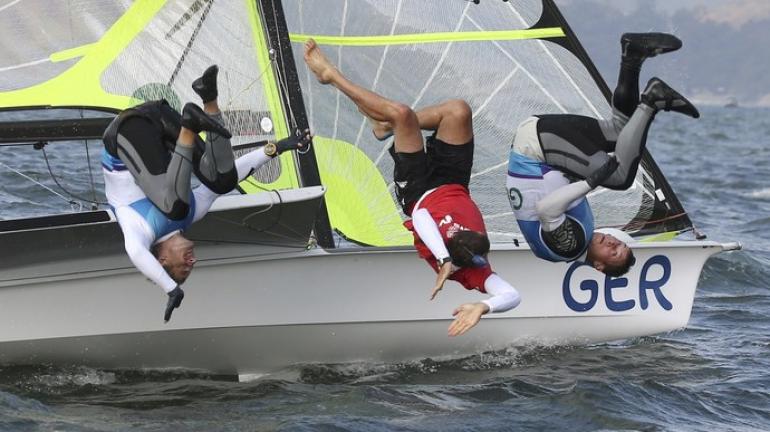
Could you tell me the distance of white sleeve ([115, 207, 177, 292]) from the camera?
16.9 feet

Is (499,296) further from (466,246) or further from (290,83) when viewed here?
(290,83)

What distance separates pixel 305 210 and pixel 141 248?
84cm

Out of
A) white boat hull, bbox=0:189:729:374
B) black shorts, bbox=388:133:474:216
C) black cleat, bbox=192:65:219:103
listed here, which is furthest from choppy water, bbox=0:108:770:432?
black cleat, bbox=192:65:219:103

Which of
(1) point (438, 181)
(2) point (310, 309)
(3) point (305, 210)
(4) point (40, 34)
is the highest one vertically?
(4) point (40, 34)

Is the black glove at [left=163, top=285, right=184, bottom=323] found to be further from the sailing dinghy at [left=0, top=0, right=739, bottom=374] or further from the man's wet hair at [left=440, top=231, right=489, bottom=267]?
the man's wet hair at [left=440, top=231, right=489, bottom=267]

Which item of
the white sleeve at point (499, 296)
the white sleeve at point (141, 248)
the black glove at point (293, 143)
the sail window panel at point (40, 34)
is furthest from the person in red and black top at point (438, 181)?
the sail window panel at point (40, 34)

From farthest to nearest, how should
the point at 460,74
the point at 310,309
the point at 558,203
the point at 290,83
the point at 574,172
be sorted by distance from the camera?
the point at 460,74
the point at 290,83
the point at 310,309
the point at 574,172
the point at 558,203

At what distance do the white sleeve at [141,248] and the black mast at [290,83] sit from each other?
1.09 meters

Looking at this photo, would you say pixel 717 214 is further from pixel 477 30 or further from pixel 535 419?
pixel 535 419

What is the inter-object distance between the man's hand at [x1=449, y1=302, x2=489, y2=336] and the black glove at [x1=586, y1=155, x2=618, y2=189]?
739 mm

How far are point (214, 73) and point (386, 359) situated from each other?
1.93 metres

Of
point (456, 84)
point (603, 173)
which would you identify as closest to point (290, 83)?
point (456, 84)

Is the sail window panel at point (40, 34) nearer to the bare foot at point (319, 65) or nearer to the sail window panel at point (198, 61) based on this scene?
the sail window panel at point (198, 61)

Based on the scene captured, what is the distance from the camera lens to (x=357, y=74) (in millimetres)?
6859
